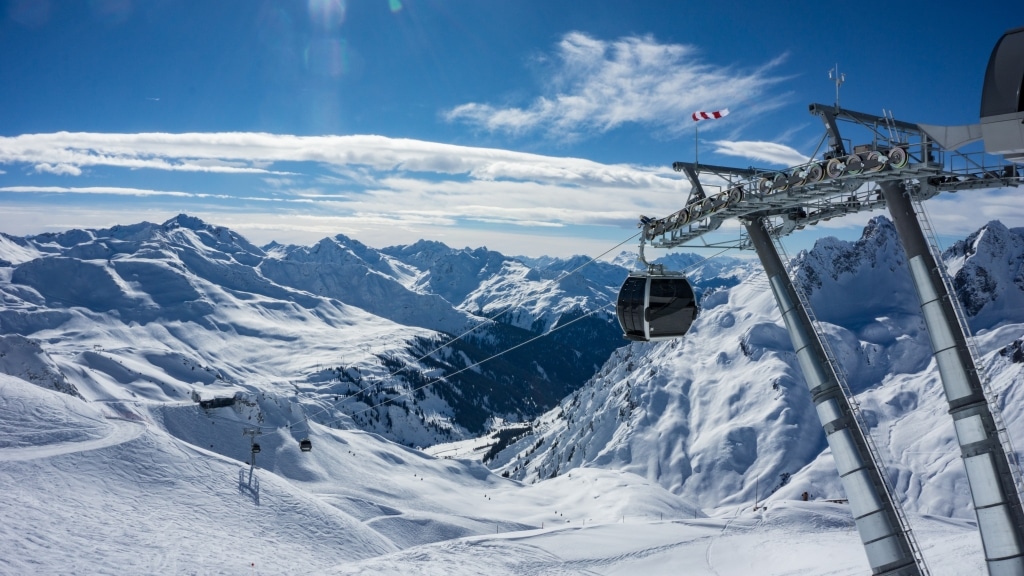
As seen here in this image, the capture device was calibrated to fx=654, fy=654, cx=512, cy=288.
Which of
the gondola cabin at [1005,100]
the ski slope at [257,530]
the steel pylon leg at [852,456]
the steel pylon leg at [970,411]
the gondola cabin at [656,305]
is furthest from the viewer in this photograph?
the ski slope at [257,530]

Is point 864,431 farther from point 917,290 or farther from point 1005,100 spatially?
point 1005,100

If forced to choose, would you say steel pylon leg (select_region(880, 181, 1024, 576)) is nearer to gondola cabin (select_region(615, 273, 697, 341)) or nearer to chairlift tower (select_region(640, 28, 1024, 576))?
chairlift tower (select_region(640, 28, 1024, 576))

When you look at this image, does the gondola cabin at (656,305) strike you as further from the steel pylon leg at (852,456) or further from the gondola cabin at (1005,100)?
the gondola cabin at (1005,100)

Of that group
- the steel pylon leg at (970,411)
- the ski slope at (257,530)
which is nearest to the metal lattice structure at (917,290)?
the steel pylon leg at (970,411)

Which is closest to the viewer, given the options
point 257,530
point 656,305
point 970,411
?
point 970,411

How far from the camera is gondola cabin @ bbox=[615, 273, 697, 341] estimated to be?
625 inches

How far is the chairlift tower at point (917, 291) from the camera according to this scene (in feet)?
32.1

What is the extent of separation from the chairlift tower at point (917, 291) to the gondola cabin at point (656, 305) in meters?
2.20

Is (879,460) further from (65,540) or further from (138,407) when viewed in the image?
(138,407)

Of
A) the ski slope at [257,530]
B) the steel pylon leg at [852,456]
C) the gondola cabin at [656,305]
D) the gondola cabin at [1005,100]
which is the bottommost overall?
the ski slope at [257,530]

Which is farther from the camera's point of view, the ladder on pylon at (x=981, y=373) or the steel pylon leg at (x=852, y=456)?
the steel pylon leg at (x=852, y=456)

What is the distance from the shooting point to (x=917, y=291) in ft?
37.3

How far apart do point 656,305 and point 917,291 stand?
5712mm

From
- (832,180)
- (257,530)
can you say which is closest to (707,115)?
(832,180)
